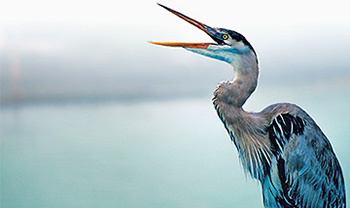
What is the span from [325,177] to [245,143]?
33cm

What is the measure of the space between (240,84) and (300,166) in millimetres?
381

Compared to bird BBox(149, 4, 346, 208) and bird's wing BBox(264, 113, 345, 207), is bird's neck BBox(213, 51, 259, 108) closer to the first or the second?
bird BBox(149, 4, 346, 208)

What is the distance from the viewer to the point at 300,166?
1370 millimetres

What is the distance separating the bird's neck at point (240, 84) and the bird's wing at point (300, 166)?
17cm

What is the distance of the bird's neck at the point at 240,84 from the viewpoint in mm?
1373

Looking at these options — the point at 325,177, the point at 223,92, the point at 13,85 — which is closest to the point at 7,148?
the point at 13,85

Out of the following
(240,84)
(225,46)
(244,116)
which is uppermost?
(225,46)

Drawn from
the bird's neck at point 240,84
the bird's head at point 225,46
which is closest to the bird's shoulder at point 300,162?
the bird's neck at point 240,84

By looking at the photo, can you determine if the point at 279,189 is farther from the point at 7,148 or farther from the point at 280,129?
the point at 7,148

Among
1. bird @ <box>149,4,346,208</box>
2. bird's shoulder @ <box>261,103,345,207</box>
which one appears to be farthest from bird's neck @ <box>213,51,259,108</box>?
bird's shoulder @ <box>261,103,345,207</box>

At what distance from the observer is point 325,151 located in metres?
1.41

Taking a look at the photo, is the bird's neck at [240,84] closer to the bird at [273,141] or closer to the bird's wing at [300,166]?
the bird at [273,141]

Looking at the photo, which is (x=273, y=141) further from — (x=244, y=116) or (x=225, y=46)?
(x=225, y=46)

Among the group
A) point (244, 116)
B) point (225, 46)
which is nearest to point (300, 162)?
point (244, 116)
